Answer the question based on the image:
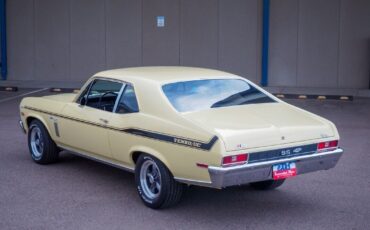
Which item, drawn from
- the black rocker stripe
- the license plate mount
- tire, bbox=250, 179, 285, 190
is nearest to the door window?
the black rocker stripe

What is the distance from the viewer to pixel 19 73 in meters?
19.1

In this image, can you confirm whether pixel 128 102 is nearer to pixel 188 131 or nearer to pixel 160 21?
pixel 188 131

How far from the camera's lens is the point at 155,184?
649 centimetres

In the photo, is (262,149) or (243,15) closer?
(262,149)

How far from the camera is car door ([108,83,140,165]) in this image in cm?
667

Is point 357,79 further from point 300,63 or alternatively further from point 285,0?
point 285,0

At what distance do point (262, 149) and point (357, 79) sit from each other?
1134 cm

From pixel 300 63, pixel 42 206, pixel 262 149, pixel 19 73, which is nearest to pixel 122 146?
pixel 42 206

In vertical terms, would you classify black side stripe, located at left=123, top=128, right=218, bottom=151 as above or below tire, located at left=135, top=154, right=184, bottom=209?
above

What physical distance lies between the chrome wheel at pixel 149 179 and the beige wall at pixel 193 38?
11007mm

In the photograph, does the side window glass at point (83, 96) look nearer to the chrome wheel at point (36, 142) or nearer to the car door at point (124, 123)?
the car door at point (124, 123)

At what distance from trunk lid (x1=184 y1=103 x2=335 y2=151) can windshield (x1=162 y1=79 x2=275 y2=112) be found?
5.9 inches

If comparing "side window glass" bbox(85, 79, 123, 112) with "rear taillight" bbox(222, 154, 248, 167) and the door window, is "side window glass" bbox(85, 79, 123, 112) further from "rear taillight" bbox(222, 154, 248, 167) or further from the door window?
"rear taillight" bbox(222, 154, 248, 167)

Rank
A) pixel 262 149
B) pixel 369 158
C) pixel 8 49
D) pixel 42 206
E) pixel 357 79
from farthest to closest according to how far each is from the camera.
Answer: pixel 8 49 → pixel 357 79 → pixel 369 158 → pixel 42 206 → pixel 262 149
